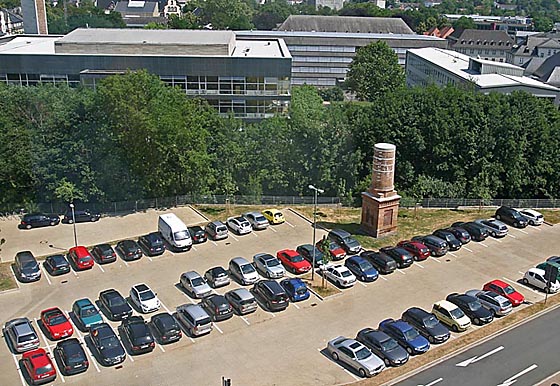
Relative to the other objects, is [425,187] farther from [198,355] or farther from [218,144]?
[198,355]

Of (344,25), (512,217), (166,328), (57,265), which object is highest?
(344,25)

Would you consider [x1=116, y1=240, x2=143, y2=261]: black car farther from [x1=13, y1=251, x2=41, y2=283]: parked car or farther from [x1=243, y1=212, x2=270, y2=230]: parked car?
[x1=243, y1=212, x2=270, y2=230]: parked car

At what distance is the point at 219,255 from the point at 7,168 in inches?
741

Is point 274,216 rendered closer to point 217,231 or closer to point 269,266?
point 217,231

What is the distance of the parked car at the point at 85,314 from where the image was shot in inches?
1132

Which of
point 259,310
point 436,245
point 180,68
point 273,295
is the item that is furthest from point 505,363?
point 180,68

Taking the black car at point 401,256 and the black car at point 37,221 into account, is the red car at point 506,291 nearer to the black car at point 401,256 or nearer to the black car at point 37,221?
the black car at point 401,256

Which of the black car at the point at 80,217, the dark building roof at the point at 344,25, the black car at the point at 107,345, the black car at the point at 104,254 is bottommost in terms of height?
the black car at the point at 80,217

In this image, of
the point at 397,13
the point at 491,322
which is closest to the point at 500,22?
the point at 397,13

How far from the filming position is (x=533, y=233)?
135 feet

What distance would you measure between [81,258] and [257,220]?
11.9 m

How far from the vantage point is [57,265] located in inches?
1363

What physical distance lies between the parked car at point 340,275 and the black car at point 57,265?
1492 cm

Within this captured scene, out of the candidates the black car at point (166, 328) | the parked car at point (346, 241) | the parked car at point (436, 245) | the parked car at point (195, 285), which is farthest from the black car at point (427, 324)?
the black car at point (166, 328)
